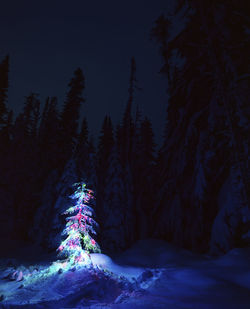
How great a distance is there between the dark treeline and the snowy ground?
181 centimetres

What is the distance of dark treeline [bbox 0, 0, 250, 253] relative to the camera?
866cm

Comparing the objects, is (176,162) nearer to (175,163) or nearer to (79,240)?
(175,163)

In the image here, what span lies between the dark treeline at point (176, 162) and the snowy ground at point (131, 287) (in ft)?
5.93

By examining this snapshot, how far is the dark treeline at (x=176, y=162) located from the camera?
866 centimetres

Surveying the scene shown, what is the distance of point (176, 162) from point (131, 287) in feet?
34.6

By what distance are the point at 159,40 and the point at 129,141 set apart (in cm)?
1154

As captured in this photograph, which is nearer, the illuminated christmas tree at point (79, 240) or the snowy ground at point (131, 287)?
the snowy ground at point (131, 287)

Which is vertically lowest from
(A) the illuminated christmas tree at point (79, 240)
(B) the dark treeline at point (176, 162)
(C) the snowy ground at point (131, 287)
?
(C) the snowy ground at point (131, 287)

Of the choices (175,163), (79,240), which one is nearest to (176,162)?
(175,163)

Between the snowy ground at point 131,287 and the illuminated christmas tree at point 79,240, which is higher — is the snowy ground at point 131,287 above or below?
below

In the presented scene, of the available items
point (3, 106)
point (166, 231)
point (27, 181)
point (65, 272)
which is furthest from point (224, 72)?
point (27, 181)

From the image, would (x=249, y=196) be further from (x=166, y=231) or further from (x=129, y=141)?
(x=129, y=141)

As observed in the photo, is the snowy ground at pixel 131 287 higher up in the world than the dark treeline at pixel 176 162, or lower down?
lower down

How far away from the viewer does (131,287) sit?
22.2 feet
